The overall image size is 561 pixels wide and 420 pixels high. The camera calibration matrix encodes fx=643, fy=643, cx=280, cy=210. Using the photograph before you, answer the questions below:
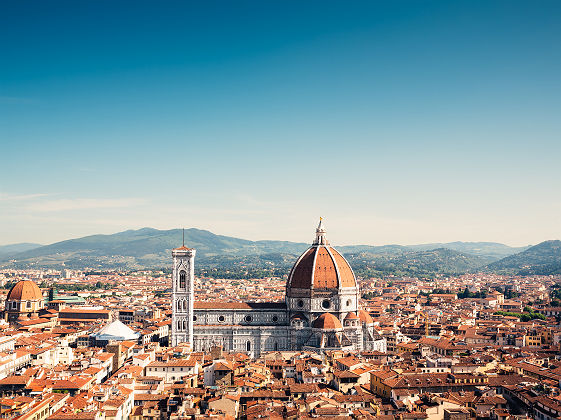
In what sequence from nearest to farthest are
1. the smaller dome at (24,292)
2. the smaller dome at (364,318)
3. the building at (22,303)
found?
the smaller dome at (364,318)
the building at (22,303)
the smaller dome at (24,292)

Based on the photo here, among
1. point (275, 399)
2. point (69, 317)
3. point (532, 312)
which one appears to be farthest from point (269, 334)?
point (532, 312)

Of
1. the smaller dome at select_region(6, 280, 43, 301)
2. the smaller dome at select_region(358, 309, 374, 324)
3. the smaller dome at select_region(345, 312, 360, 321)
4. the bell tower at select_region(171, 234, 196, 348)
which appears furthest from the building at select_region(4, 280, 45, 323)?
the smaller dome at select_region(358, 309, 374, 324)

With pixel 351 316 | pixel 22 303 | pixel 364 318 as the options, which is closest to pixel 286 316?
pixel 351 316

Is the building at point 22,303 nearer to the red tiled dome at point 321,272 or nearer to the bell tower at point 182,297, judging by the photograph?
the bell tower at point 182,297

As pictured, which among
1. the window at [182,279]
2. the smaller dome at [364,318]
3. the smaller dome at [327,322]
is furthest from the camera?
the smaller dome at [364,318]

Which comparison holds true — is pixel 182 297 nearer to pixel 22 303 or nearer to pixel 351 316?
pixel 351 316

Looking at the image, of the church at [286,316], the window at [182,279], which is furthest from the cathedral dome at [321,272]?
the window at [182,279]

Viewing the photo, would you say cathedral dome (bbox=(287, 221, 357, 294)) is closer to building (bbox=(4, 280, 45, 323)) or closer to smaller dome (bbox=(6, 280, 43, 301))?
building (bbox=(4, 280, 45, 323))

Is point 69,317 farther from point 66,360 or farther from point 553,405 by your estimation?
point 553,405
